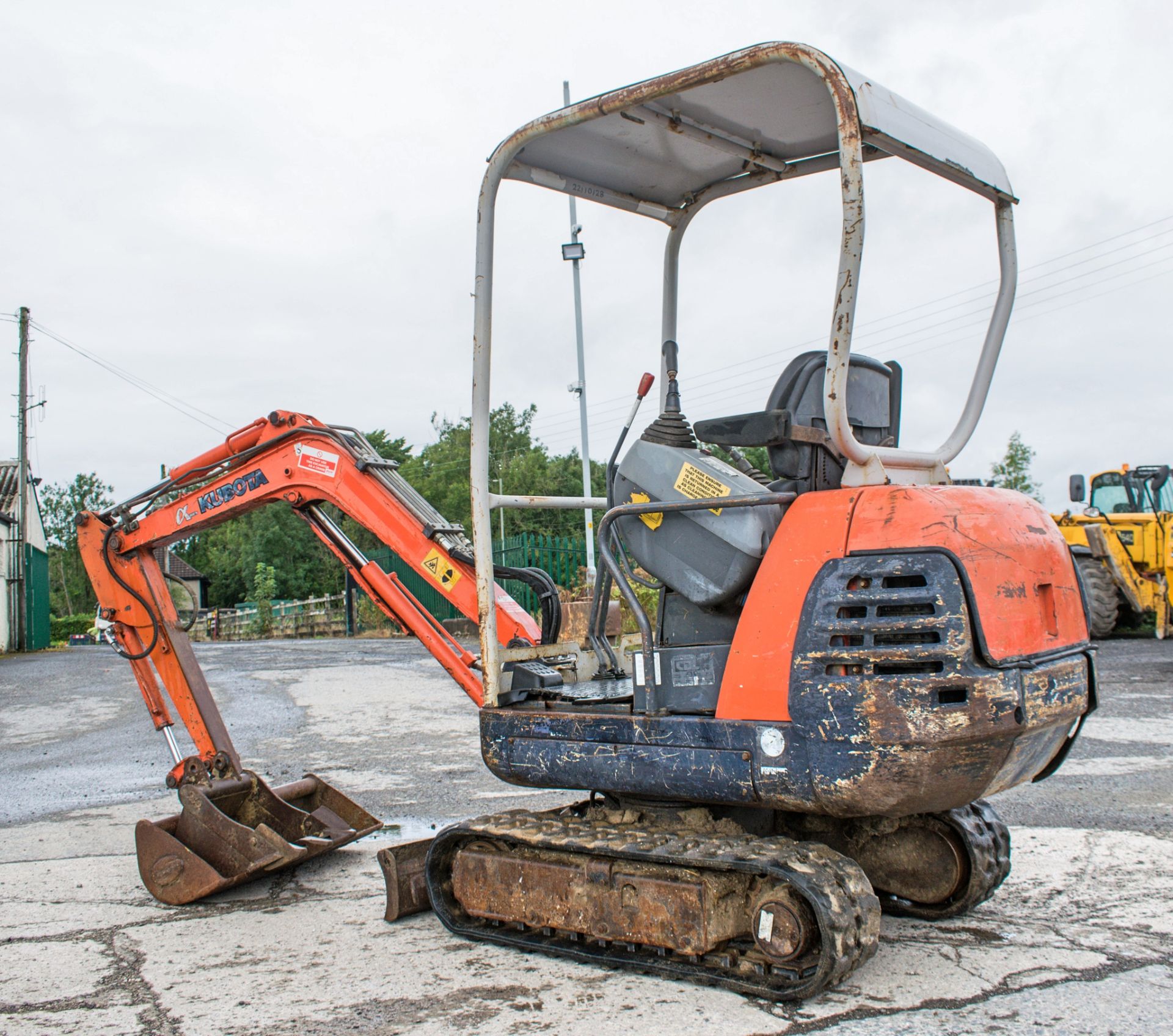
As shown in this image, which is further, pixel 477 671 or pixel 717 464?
pixel 477 671

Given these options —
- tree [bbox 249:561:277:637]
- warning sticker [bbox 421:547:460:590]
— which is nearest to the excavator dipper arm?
warning sticker [bbox 421:547:460:590]

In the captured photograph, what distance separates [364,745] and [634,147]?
6053 mm

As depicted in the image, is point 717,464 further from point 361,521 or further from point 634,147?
point 361,521

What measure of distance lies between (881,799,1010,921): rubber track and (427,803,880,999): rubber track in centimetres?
83

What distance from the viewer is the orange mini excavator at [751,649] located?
3.37 meters

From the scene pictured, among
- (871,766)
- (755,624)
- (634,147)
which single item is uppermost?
(634,147)

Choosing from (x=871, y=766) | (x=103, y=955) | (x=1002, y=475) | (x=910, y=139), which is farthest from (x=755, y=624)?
(x=1002, y=475)

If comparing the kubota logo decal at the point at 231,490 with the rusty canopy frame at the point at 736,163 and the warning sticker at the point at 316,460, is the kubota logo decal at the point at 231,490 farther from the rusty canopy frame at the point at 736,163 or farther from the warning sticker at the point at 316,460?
the rusty canopy frame at the point at 736,163

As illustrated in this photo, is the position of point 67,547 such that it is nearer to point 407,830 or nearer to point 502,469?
point 502,469

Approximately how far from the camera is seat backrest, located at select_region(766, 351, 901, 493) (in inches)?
153

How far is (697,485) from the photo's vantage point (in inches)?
152

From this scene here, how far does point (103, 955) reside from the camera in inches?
165

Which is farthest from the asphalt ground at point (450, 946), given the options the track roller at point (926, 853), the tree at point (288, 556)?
the tree at point (288, 556)

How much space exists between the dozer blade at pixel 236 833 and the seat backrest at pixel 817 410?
2753mm
